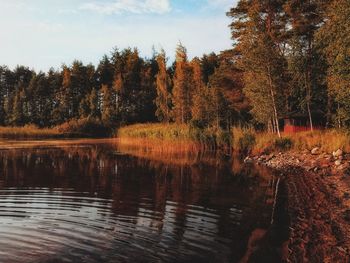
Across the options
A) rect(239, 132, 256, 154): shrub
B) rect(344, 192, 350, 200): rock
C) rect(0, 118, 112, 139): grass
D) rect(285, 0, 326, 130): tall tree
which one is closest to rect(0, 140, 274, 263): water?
rect(344, 192, 350, 200): rock

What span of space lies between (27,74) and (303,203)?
92025 mm

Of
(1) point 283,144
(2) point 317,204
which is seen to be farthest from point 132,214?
(1) point 283,144

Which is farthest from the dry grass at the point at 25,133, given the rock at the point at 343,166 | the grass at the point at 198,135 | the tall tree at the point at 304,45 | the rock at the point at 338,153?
the rock at the point at 343,166

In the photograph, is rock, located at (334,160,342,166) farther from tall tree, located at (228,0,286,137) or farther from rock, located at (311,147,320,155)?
tall tree, located at (228,0,286,137)

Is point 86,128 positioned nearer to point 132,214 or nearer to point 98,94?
point 98,94

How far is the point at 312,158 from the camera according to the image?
22.8 m

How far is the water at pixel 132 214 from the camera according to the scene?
7887mm

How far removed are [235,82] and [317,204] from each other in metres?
34.1

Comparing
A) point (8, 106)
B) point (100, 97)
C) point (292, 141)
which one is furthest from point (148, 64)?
point (292, 141)

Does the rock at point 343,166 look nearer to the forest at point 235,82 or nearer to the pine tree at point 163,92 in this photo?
the forest at point 235,82

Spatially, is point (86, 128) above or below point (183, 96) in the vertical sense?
below

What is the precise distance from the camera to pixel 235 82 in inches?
1781

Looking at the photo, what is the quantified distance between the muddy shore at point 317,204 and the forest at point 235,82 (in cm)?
371

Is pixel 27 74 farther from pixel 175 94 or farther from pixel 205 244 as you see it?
pixel 205 244
